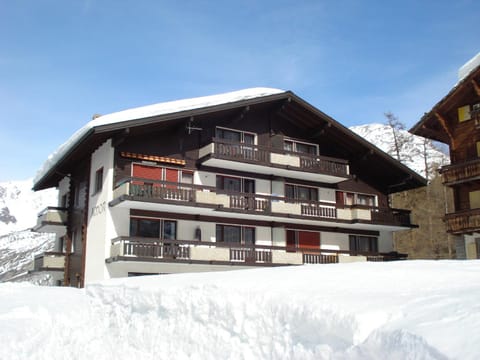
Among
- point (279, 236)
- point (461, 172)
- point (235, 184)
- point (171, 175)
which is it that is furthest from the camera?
point (461, 172)

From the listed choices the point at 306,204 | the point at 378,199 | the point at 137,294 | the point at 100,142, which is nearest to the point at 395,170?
the point at 378,199

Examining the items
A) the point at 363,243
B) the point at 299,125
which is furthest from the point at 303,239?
the point at 299,125

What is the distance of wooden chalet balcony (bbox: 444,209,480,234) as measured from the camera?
2662cm

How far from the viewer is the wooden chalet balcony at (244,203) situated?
23531 millimetres

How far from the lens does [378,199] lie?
32500mm

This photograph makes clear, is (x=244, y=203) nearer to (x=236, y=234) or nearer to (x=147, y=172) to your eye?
(x=236, y=234)

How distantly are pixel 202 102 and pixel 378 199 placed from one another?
11.8 m

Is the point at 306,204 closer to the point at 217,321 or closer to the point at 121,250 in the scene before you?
the point at 121,250

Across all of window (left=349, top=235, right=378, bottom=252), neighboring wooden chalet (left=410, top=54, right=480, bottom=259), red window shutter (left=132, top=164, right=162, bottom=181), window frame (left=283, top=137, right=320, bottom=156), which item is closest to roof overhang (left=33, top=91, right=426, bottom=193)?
window frame (left=283, top=137, right=320, bottom=156)

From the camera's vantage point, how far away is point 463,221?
27.3 m

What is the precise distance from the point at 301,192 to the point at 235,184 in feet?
13.2

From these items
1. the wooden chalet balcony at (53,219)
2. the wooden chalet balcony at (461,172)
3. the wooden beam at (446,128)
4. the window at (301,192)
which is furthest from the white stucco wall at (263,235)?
the wooden beam at (446,128)

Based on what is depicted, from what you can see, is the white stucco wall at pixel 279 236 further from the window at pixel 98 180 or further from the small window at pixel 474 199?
the small window at pixel 474 199

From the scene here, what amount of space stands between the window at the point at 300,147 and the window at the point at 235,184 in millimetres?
3138
